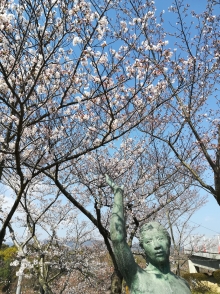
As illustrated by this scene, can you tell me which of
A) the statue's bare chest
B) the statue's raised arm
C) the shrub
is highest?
the statue's raised arm

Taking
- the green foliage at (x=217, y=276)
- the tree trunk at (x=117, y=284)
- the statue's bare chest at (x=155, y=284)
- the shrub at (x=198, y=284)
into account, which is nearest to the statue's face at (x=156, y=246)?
the statue's bare chest at (x=155, y=284)

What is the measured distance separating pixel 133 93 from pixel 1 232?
4.68 m

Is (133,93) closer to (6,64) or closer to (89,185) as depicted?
(6,64)

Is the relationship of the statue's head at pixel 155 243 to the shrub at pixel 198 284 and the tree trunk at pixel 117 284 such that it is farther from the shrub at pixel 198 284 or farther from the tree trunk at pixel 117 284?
the shrub at pixel 198 284

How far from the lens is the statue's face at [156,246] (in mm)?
2363

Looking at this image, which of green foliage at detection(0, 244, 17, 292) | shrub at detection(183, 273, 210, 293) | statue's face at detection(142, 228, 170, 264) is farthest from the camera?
green foliage at detection(0, 244, 17, 292)

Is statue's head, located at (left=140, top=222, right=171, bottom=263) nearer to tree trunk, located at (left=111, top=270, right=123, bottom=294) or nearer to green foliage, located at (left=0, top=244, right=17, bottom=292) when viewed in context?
tree trunk, located at (left=111, top=270, right=123, bottom=294)

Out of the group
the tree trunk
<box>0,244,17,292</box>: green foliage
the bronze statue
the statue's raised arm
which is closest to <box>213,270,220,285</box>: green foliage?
the tree trunk

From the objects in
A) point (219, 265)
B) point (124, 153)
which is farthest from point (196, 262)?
point (124, 153)

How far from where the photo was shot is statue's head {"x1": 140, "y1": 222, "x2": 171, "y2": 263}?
7.76 feet

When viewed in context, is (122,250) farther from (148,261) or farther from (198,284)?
(198,284)

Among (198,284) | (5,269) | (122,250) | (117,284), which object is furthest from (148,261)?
(5,269)

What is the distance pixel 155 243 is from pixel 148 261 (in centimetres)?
24

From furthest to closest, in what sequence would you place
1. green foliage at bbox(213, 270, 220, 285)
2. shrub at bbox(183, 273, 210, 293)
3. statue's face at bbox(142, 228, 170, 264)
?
green foliage at bbox(213, 270, 220, 285) < shrub at bbox(183, 273, 210, 293) < statue's face at bbox(142, 228, 170, 264)
